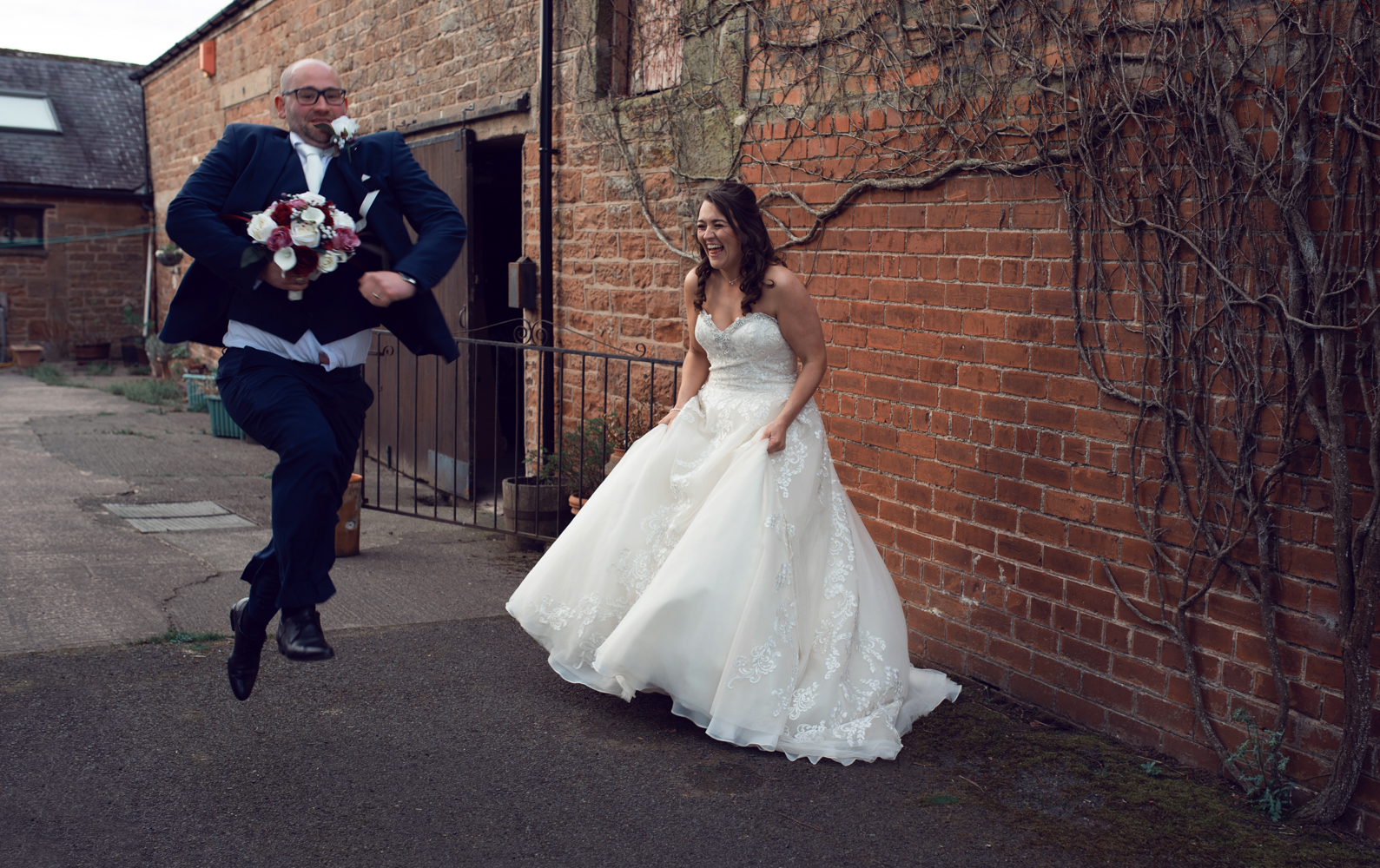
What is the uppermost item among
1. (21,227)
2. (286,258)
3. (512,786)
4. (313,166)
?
(21,227)

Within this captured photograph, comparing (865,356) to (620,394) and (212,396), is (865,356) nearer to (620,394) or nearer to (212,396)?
(620,394)

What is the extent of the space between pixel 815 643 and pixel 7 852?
2406mm

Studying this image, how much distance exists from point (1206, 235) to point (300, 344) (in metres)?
2.78

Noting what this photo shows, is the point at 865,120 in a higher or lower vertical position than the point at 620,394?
higher

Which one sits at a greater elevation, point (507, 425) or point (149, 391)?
point (507, 425)

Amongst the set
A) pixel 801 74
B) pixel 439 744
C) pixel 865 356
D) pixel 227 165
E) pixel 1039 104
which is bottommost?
pixel 439 744

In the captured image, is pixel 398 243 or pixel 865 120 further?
pixel 865 120

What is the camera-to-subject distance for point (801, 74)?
5062 millimetres

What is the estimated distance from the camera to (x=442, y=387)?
8812mm

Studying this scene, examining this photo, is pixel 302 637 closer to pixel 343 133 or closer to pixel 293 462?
pixel 293 462

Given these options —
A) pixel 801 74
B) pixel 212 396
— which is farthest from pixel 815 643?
pixel 212 396

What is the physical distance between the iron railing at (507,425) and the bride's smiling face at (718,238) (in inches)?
63.6

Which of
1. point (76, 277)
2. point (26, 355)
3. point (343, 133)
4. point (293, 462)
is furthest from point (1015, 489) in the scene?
point (76, 277)

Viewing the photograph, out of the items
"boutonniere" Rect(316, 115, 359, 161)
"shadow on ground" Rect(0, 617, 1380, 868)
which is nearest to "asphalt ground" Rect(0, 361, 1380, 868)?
"shadow on ground" Rect(0, 617, 1380, 868)
